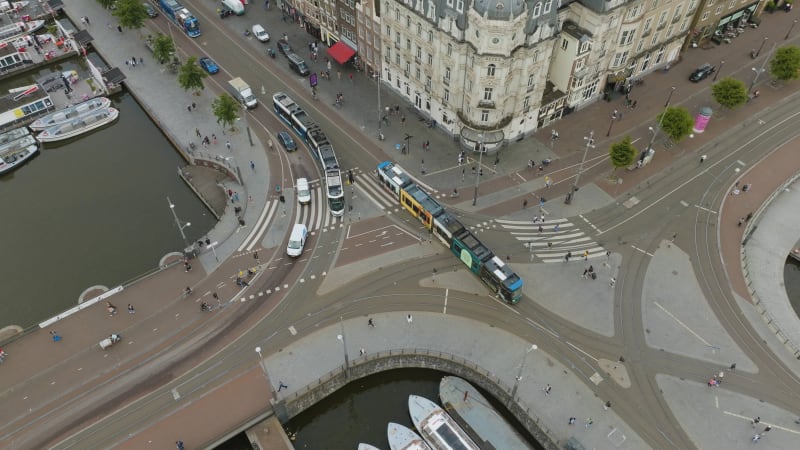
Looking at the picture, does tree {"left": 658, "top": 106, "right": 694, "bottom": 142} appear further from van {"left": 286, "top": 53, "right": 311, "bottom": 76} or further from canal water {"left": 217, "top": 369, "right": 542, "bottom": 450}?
van {"left": 286, "top": 53, "right": 311, "bottom": 76}

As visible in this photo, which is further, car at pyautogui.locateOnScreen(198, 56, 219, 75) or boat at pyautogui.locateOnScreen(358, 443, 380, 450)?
car at pyautogui.locateOnScreen(198, 56, 219, 75)

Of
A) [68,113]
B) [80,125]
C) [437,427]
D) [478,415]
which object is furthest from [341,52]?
[437,427]

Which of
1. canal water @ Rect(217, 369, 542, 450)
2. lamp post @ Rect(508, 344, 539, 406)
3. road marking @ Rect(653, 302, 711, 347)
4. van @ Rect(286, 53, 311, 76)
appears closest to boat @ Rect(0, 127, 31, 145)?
van @ Rect(286, 53, 311, 76)

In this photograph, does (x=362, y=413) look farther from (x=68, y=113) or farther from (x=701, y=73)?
(x=701, y=73)

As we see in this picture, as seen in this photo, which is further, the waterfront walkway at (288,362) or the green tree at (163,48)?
the green tree at (163,48)

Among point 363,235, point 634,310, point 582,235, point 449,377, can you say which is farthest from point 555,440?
point 363,235

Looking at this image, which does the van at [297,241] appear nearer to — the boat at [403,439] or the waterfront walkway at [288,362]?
the waterfront walkway at [288,362]

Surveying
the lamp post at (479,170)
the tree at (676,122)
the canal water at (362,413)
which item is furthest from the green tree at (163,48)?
the tree at (676,122)
